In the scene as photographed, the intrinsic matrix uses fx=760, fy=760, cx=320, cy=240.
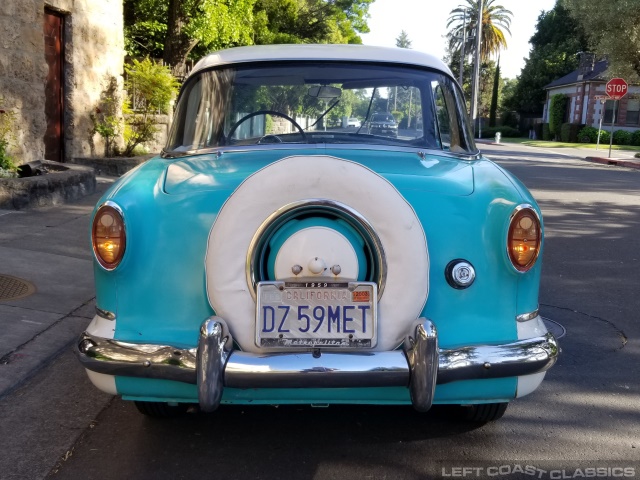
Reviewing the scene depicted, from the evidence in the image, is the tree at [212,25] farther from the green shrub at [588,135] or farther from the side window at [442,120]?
the green shrub at [588,135]

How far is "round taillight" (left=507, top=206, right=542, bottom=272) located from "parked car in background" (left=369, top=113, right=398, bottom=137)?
4.27 feet

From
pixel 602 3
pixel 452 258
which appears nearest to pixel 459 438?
pixel 452 258

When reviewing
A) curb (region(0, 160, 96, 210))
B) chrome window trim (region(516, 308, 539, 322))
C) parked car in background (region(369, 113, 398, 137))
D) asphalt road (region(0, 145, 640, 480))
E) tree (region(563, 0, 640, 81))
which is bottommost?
asphalt road (region(0, 145, 640, 480))

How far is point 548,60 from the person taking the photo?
221 ft

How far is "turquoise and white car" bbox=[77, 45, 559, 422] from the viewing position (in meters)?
2.83

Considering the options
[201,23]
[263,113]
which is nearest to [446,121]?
[263,113]

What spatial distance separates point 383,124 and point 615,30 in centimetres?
2825

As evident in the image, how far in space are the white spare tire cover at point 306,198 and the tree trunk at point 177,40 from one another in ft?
59.6

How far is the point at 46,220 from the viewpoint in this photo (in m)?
8.59

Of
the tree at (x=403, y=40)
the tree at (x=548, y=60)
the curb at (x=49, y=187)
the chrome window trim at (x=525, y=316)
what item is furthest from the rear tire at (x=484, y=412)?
the tree at (x=403, y=40)

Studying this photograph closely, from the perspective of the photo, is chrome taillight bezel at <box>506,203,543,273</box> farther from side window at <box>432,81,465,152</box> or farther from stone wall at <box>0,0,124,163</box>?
stone wall at <box>0,0,124,163</box>

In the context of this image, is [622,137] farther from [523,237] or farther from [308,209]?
[308,209]

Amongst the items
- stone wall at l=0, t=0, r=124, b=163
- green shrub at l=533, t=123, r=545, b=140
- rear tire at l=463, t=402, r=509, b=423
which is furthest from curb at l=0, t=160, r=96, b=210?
green shrub at l=533, t=123, r=545, b=140

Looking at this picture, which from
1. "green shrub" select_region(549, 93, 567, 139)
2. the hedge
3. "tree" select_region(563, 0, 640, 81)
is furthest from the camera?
the hedge
